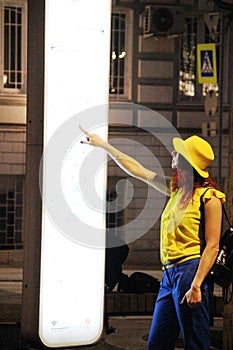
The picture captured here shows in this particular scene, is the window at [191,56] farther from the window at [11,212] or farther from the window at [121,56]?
the window at [11,212]

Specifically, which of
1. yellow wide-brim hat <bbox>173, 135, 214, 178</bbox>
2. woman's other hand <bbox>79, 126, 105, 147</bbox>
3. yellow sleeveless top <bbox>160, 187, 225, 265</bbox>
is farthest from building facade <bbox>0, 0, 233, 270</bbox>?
woman's other hand <bbox>79, 126, 105, 147</bbox>

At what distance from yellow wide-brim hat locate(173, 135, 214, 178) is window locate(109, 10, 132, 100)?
10543 mm

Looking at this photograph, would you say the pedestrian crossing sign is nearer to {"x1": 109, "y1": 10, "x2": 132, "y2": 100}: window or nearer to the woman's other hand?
{"x1": 109, "y1": 10, "x2": 132, "y2": 100}: window

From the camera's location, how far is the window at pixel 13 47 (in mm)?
15250

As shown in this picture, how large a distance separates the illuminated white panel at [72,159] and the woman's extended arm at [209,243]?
2.29ft

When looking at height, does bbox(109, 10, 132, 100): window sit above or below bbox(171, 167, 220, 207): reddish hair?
above

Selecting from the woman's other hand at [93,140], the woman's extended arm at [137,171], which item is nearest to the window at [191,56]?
the woman's extended arm at [137,171]

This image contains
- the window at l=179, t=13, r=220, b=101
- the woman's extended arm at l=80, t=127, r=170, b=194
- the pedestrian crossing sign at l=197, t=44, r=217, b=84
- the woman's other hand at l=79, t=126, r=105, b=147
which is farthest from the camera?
the window at l=179, t=13, r=220, b=101

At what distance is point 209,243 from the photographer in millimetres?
4855

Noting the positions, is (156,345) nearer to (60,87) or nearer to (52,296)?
(52,296)

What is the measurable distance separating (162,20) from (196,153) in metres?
10.4

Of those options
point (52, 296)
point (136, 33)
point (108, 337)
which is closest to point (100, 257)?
point (52, 296)

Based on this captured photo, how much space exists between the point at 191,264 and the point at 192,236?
0.51ft

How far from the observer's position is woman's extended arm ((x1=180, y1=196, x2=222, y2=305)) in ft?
15.8
